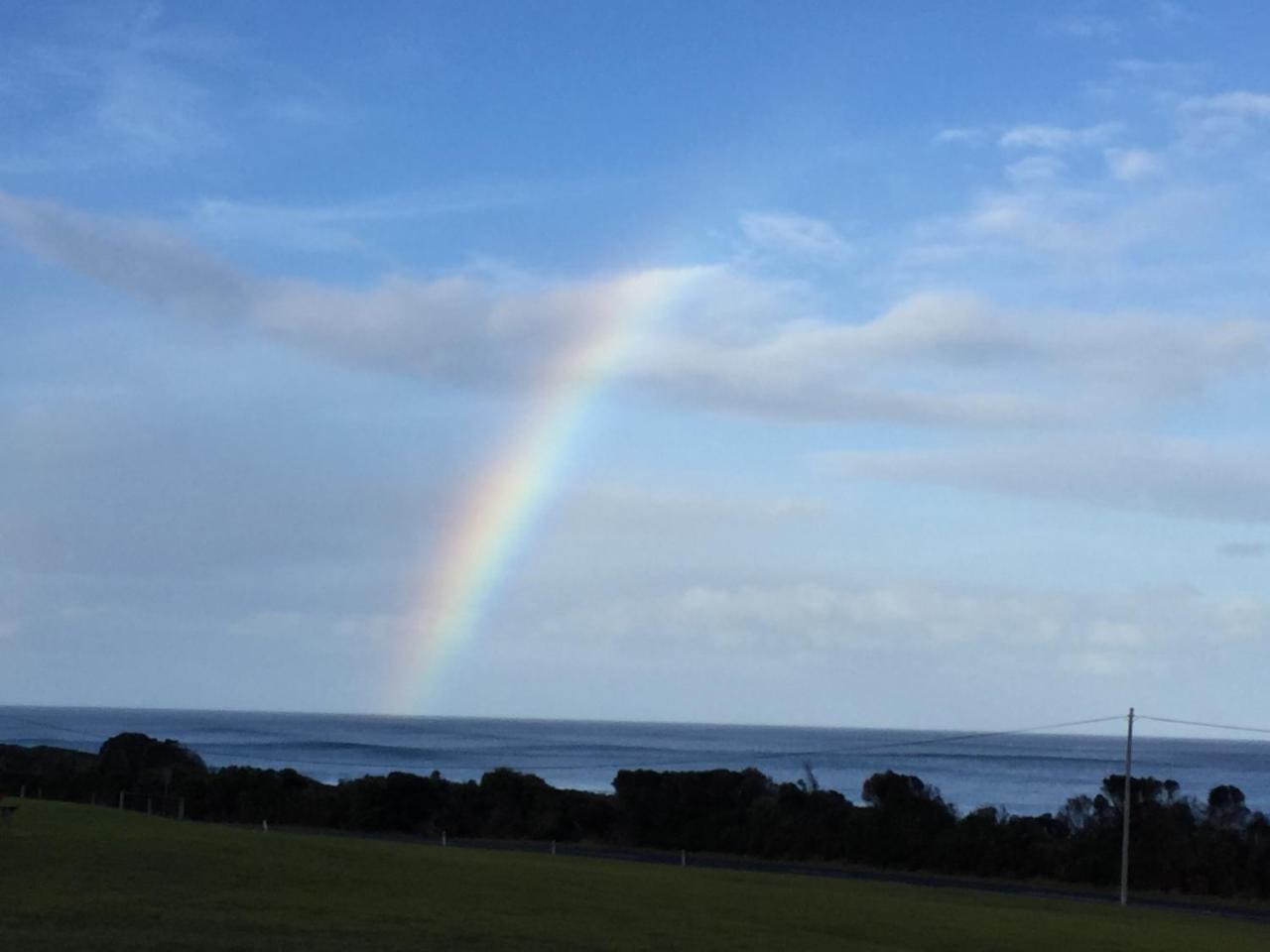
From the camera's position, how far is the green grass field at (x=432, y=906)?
16.6 m

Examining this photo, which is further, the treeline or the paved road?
the treeline

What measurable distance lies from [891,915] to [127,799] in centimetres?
4140

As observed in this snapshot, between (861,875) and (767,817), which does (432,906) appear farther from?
(767,817)

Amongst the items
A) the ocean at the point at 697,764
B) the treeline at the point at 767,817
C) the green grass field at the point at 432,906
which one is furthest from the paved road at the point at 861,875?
the ocean at the point at 697,764

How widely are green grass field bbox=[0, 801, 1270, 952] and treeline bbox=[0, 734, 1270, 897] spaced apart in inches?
552

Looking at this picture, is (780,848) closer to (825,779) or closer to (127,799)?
(127,799)

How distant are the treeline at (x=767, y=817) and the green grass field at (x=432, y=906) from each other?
1402 centimetres

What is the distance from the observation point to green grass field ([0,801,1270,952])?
54.5 ft

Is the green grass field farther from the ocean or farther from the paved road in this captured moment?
the ocean

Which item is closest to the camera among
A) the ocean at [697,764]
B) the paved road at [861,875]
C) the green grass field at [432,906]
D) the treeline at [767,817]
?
the green grass field at [432,906]

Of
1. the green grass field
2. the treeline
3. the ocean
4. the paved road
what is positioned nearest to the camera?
the green grass field

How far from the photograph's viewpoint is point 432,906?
20234 mm

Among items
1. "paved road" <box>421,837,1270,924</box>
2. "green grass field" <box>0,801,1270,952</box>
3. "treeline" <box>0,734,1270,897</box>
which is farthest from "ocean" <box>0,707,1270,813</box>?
"green grass field" <box>0,801,1270,952</box>

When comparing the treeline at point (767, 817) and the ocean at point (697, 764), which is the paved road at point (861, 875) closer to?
the treeline at point (767, 817)
